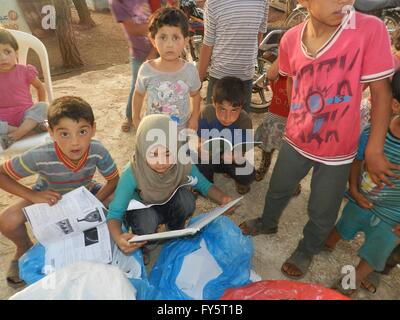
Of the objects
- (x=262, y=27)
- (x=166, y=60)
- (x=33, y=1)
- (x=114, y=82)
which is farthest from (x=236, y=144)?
(x=33, y=1)

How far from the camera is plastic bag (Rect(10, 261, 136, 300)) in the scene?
4.25 feet

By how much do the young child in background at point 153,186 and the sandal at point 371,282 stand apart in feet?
3.20

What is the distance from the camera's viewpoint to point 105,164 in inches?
74.7

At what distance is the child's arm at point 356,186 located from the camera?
177 cm

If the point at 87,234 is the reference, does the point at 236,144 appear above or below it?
above

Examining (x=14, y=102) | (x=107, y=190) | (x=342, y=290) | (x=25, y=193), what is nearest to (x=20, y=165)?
(x=25, y=193)

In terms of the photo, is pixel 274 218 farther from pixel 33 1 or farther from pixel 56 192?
pixel 33 1

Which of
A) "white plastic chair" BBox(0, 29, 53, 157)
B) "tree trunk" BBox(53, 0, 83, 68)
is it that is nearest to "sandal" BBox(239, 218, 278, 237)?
"white plastic chair" BBox(0, 29, 53, 157)

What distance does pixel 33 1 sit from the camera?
674cm

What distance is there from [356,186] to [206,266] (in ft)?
2.96

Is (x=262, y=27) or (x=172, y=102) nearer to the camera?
(x=172, y=102)

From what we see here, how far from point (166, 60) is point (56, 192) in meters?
1.06

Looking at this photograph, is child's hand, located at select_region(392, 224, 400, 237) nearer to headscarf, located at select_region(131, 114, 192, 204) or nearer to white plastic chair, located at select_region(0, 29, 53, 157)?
headscarf, located at select_region(131, 114, 192, 204)
